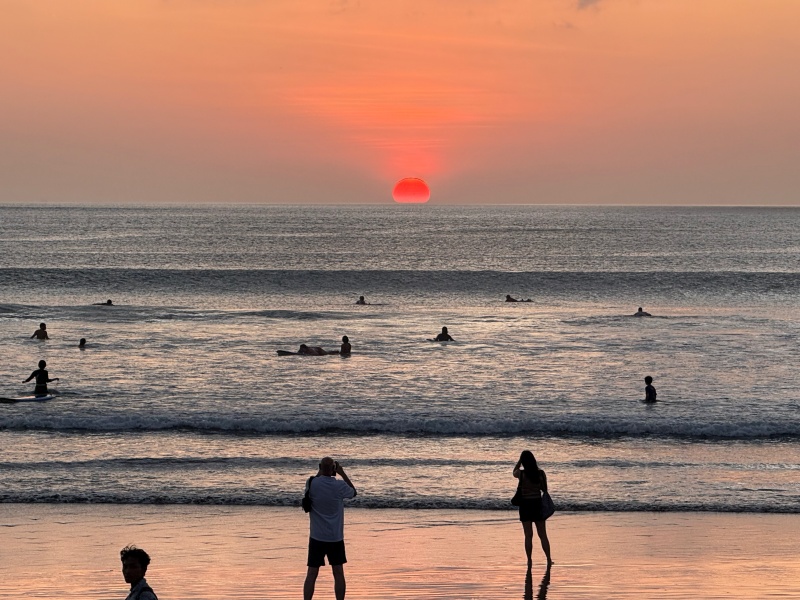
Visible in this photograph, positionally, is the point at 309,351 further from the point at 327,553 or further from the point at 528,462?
the point at 327,553

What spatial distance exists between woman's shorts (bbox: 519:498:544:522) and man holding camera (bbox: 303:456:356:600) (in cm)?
256

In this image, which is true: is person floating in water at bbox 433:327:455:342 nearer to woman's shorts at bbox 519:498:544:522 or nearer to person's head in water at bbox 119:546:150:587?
woman's shorts at bbox 519:498:544:522

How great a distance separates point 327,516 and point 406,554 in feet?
7.43

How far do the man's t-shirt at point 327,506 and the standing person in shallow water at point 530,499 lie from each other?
8.24ft

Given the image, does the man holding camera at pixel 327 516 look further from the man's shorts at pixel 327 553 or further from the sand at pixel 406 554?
the sand at pixel 406 554

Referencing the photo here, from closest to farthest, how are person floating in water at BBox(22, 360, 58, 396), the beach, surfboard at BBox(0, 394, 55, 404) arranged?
the beach < surfboard at BBox(0, 394, 55, 404) < person floating in water at BBox(22, 360, 58, 396)

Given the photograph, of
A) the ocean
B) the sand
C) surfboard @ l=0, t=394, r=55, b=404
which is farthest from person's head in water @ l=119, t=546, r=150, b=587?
surfboard @ l=0, t=394, r=55, b=404

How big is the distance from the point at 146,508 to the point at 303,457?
430 cm

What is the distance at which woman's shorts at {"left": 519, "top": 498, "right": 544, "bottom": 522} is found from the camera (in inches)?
456

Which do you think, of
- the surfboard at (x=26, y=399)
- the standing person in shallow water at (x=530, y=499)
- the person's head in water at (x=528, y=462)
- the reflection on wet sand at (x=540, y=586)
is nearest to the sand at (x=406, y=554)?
the reflection on wet sand at (x=540, y=586)

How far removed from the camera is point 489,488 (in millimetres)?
15453

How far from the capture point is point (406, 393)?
2467 cm

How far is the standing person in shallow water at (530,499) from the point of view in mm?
11547

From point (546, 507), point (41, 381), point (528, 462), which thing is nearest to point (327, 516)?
point (528, 462)
